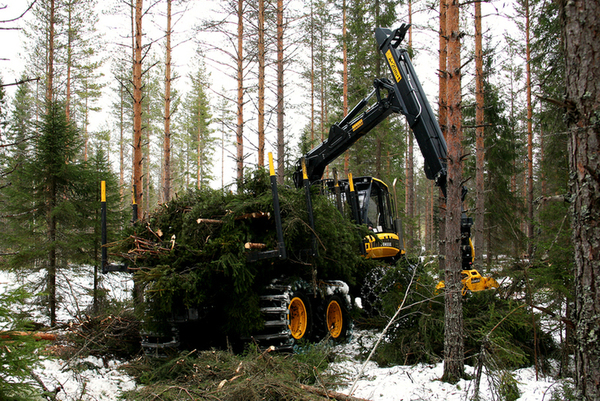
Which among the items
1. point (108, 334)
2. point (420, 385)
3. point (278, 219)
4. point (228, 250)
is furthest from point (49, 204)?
point (420, 385)

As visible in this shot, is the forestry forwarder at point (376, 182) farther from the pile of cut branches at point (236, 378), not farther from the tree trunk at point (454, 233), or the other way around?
the tree trunk at point (454, 233)

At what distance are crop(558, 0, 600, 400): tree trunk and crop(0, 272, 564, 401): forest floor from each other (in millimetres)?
1457

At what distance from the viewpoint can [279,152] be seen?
570 inches

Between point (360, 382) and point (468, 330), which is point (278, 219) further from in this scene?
point (468, 330)

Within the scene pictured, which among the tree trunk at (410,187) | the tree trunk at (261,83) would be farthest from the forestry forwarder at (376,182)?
the tree trunk at (410,187)

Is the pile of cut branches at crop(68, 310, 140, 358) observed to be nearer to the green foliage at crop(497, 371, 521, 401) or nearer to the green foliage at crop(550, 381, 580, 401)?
the green foliage at crop(497, 371, 521, 401)

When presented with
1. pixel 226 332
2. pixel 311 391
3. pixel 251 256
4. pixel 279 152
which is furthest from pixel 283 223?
pixel 279 152

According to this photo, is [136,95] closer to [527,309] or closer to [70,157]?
[70,157]

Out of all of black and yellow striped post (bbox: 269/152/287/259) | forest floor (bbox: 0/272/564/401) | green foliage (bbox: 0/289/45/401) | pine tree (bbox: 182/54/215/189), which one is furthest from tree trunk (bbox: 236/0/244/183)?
pine tree (bbox: 182/54/215/189)

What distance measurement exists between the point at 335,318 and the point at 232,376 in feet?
9.87

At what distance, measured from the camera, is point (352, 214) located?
8.19 m

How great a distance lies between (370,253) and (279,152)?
7.00 metres

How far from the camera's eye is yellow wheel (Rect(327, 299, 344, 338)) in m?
6.85

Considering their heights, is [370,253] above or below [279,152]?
below
